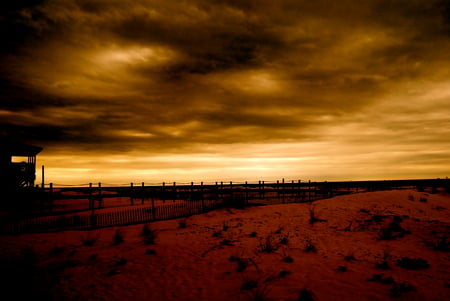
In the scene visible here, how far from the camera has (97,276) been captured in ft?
32.0

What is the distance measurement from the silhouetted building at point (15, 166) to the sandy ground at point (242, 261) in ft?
54.7

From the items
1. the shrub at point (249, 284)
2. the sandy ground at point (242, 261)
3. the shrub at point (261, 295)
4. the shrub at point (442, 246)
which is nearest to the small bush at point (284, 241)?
the sandy ground at point (242, 261)

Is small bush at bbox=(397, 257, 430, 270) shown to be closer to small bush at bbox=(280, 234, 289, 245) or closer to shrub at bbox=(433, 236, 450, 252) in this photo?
shrub at bbox=(433, 236, 450, 252)

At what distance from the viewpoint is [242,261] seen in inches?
412

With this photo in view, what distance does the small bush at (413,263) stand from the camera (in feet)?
31.6

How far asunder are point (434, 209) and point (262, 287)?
1874 centimetres

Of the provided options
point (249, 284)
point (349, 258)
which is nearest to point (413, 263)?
point (349, 258)

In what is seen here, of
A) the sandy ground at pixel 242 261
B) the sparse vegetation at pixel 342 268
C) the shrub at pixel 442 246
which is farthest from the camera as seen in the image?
the shrub at pixel 442 246

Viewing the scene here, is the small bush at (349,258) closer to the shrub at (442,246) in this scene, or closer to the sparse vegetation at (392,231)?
the sparse vegetation at (392,231)

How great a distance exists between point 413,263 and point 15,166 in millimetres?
34284

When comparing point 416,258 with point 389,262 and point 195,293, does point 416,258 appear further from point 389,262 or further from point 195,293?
point 195,293

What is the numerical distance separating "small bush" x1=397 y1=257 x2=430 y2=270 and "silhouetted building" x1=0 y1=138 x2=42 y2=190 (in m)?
32.5

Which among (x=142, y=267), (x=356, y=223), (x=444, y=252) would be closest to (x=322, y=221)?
(x=356, y=223)

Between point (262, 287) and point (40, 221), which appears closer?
point (262, 287)
